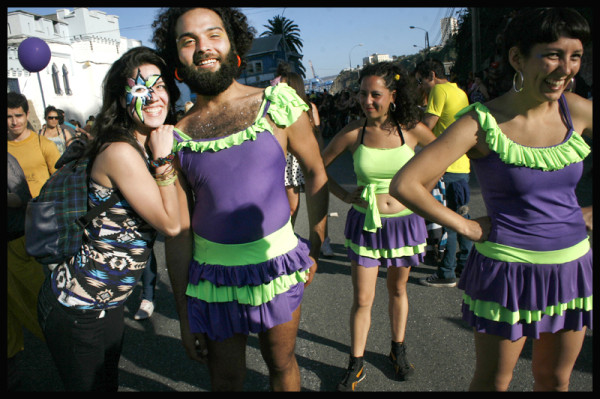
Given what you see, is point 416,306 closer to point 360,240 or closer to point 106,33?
point 360,240

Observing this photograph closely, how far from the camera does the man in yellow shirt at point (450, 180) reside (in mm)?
4059

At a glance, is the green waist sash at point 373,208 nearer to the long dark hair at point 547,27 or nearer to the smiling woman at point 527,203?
the smiling woman at point 527,203

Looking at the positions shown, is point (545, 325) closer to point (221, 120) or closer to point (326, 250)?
point (221, 120)

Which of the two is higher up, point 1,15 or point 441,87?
point 1,15

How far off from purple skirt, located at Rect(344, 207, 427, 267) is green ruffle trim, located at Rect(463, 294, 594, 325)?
967 millimetres

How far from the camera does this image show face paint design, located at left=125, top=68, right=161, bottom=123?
1.77 metres

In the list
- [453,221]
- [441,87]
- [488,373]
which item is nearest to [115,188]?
[453,221]

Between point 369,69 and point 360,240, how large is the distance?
1219mm

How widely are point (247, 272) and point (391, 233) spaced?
48.2 inches

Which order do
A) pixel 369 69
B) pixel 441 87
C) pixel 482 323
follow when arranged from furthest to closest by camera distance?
1. pixel 441 87
2. pixel 369 69
3. pixel 482 323

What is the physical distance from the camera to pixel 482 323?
5.59 ft

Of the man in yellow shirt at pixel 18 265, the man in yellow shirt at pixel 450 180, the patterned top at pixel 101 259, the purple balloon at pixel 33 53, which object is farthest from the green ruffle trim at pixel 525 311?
the purple balloon at pixel 33 53

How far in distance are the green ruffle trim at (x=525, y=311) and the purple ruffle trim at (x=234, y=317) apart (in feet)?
2.76

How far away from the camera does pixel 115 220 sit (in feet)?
5.71
